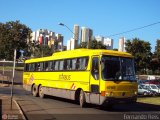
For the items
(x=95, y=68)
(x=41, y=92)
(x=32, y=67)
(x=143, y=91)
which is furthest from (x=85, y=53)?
(x=143, y=91)

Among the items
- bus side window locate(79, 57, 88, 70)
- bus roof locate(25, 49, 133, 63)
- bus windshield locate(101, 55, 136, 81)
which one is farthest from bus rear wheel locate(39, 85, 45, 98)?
bus windshield locate(101, 55, 136, 81)

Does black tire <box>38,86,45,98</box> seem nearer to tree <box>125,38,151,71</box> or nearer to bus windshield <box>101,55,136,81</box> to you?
bus windshield <box>101,55,136,81</box>

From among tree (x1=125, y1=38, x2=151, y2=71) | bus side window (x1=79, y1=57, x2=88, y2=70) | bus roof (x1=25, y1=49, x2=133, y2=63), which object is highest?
tree (x1=125, y1=38, x2=151, y2=71)

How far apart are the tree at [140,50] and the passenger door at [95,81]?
60755mm

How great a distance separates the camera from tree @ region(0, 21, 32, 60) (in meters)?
87.1

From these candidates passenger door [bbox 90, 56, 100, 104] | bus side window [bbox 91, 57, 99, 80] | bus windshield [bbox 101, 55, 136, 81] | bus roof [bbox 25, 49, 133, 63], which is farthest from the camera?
bus roof [bbox 25, 49, 133, 63]

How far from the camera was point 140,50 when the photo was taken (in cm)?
8162

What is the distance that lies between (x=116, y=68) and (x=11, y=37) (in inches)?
2816

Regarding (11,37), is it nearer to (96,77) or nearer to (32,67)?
(32,67)

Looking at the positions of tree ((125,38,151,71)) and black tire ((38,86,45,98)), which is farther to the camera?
tree ((125,38,151,71))

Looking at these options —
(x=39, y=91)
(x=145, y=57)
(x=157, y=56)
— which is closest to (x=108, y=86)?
(x=39, y=91)

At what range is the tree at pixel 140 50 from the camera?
80125mm

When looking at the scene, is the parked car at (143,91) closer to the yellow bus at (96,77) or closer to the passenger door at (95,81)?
the yellow bus at (96,77)

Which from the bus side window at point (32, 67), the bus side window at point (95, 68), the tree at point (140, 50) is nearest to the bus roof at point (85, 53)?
the bus side window at point (95, 68)
